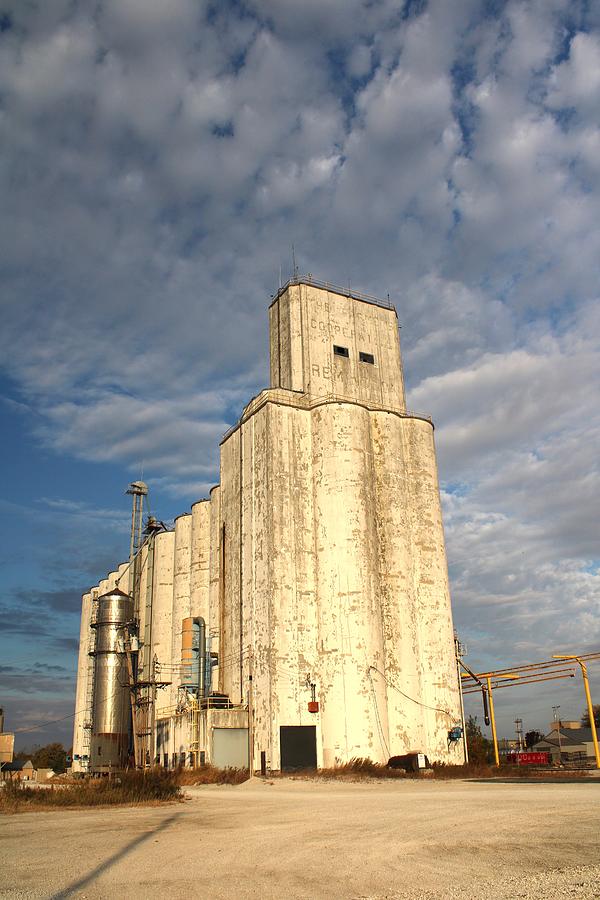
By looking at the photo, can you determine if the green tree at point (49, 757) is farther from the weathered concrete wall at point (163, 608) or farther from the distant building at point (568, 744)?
the distant building at point (568, 744)

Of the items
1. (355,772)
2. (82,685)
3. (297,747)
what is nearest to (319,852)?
(355,772)

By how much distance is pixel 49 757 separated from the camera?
83125 millimetres

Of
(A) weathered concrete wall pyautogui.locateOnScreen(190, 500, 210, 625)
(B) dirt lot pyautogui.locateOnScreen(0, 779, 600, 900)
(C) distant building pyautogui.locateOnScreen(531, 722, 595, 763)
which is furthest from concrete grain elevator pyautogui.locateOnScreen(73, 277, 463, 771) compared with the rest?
(C) distant building pyautogui.locateOnScreen(531, 722, 595, 763)

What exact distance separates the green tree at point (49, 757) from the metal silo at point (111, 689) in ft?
119

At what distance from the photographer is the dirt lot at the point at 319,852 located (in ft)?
26.8

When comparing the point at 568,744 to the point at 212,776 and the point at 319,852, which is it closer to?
the point at 212,776

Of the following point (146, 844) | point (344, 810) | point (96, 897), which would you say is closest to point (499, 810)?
point (344, 810)

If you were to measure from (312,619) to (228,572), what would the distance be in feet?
22.9

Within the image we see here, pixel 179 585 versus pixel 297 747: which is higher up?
pixel 179 585

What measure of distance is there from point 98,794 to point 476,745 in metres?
34.1

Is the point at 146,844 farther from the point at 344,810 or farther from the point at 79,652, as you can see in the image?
the point at 79,652

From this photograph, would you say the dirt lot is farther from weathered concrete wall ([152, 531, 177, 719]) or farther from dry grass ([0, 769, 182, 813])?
weathered concrete wall ([152, 531, 177, 719])

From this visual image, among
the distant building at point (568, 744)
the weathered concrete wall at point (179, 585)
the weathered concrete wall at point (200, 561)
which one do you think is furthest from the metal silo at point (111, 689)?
the distant building at point (568, 744)

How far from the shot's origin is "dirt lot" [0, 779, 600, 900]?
322 inches
